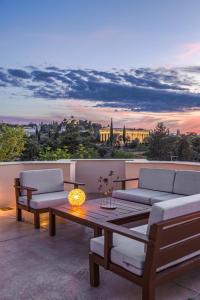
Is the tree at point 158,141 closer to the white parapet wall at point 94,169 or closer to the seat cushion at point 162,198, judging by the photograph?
the white parapet wall at point 94,169

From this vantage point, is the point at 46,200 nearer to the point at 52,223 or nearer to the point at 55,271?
the point at 52,223

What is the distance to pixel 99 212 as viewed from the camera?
387 cm

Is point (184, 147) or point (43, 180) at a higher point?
point (184, 147)

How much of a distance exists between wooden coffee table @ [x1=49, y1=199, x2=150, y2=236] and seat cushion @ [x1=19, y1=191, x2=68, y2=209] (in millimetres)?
443

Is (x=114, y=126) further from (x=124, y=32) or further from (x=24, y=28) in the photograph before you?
(x=24, y=28)

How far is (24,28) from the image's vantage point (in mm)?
7988

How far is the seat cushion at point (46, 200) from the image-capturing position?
4543 mm

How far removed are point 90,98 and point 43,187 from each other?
264 inches

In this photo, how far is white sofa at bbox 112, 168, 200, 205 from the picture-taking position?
15.6ft

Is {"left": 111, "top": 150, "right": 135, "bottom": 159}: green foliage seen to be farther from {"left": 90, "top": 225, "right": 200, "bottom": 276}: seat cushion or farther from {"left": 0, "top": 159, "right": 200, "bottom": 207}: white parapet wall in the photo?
{"left": 90, "top": 225, "right": 200, "bottom": 276}: seat cushion

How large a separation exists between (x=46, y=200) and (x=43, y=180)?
578mm

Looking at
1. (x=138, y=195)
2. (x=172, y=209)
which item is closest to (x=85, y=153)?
(x=138, y=195)

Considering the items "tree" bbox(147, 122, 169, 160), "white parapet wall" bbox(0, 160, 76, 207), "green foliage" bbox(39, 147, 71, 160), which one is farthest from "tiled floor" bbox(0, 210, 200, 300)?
"tree" bbox(147, 122, 169, 160)

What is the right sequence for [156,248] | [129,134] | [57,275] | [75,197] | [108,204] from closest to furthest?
[156,248], [57,275], [75,197], [108,204], [129,134]
